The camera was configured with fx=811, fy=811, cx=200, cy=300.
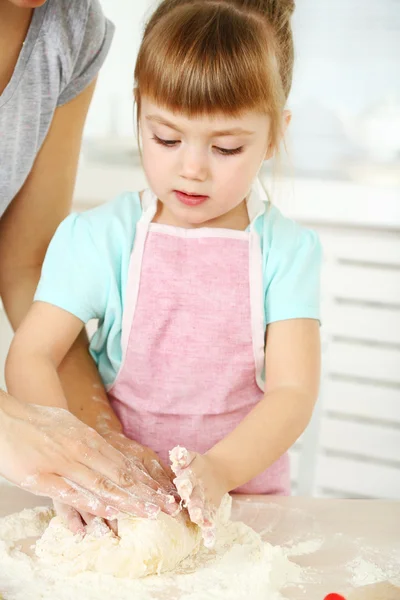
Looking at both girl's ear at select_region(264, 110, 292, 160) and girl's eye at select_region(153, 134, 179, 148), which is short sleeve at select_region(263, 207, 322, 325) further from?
girl's eye at select_region(153, 134, 179, 148)

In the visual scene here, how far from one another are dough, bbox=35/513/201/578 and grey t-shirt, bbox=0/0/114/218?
0.59 metres

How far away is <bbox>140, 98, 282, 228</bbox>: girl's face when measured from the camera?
3.40 ft

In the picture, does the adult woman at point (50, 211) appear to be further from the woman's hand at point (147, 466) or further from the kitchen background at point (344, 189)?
the kitchen background at point (344, 189)

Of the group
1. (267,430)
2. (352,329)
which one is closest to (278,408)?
(267,430)

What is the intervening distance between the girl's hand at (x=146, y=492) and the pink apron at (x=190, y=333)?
0.14 m

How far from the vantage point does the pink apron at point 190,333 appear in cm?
118

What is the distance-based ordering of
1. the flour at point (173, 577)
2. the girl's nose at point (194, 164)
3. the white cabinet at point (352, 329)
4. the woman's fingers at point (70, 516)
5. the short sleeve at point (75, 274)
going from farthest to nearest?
the white cabinet at point (352, 329) → the short sleeve at point (75, 274) → the girl's nose at point (194, 164) → the woman's fingers at point (70, 516) → the flour at point (173, 577)

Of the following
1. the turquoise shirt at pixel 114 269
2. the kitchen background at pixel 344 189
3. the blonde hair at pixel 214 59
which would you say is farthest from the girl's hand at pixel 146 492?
the kitchen background at pixel 344 189

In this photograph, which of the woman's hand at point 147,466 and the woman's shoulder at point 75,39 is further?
the woman's shoulder at point 75,39

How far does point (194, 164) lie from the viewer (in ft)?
3.40

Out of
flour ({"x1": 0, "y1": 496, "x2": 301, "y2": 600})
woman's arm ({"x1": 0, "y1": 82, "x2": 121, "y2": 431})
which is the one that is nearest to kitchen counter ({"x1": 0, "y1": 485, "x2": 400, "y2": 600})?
flour ({"x1": 0, "y1": 496, "x2": 301, "y2": 600})

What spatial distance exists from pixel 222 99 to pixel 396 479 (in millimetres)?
1992

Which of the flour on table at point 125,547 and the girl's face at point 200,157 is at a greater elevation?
the girl's face at point 200,157

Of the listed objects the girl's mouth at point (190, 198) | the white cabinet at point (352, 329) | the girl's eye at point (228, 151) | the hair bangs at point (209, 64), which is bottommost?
the white cabinet at point (352, 329)
